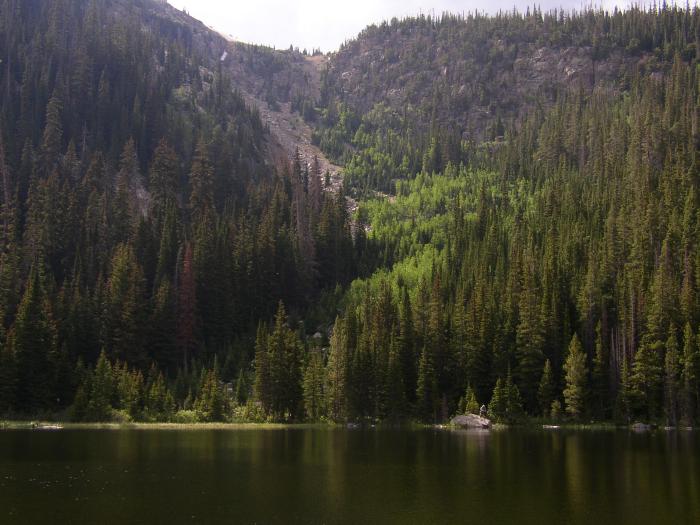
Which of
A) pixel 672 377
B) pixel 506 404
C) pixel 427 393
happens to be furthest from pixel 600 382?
pixel 427 393

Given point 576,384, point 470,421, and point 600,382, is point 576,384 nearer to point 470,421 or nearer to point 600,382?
point 600,382

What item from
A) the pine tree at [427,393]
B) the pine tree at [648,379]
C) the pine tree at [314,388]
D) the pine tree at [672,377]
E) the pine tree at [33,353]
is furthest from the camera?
the pine tree at [427,393]

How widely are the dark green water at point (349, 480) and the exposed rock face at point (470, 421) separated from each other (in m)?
18.3

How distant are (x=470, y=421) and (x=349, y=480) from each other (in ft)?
173

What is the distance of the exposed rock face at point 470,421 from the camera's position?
10400cm

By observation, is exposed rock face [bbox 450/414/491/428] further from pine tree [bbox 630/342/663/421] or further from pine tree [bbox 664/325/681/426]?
pine tree [bbox 664/325/681/426]

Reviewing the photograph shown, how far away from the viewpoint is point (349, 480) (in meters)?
55.0

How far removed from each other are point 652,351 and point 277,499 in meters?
75.0

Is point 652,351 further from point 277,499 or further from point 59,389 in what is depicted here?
point 59,389

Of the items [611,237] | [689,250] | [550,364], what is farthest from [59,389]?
[689,250]

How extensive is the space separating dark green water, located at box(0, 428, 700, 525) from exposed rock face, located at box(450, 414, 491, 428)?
1828cm

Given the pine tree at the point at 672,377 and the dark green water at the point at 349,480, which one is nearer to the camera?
the dark green water at the point at 349,480

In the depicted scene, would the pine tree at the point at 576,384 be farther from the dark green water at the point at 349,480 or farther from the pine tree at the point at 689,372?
the dark green water at the point at 349,480

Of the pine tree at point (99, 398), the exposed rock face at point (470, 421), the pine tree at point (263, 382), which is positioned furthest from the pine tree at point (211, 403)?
the exposed rock face at point (470, 421)
